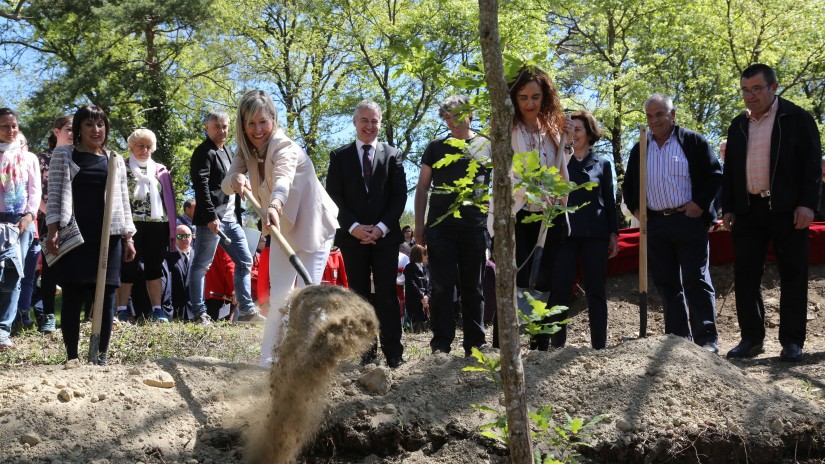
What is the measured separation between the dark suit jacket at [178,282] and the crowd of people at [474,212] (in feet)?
9.99

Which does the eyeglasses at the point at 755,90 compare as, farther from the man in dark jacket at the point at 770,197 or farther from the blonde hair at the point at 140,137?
the blonde hair at the point at 140,137

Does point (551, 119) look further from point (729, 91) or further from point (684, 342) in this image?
point (729, 91)

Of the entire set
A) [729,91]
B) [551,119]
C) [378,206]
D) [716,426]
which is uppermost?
[729,91]

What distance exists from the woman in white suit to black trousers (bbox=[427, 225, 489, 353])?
92 centimetres

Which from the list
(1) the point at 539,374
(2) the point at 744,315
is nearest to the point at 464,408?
(1) the point at 539,374

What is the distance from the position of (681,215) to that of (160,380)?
392 cm

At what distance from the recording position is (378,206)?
19.9 feet

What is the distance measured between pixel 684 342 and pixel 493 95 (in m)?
2.88

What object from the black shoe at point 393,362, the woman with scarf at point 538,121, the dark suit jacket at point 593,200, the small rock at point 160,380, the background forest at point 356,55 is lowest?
the black shoe at point 393,362

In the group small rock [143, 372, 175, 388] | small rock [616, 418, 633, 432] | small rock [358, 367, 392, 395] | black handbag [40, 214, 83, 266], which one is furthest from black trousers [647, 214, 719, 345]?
black handbag [40, 214, 83, 266]

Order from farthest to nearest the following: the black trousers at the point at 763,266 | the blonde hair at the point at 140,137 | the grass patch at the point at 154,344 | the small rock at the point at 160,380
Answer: the blonde hair at the point at 140,137 < the grass patch at the point at 154,344 < the black trousers at the point at 763,266 < the small rock at the point at 160,380

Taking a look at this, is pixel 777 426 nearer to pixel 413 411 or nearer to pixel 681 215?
pixel 413 411

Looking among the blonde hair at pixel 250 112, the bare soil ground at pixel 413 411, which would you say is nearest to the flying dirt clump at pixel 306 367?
the bare soil ground at pixel 413 411

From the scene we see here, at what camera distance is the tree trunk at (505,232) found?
2729 millimetres
